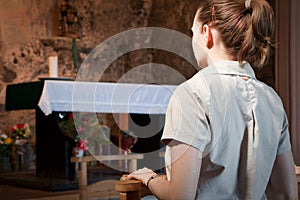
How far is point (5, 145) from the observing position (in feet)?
23.3

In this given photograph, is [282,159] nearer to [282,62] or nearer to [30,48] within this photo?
[282,62]

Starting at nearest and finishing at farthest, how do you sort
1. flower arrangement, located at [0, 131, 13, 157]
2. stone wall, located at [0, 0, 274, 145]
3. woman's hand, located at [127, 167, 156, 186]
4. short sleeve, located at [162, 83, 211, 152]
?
short sleeve, located at [162, 83, 211, 152] < woman's hand, located at [127, 167, 156, 186] < flower arrangement, located at [0, 131, 13, 157] < stone wall, located at [0, 0, 274, 145]

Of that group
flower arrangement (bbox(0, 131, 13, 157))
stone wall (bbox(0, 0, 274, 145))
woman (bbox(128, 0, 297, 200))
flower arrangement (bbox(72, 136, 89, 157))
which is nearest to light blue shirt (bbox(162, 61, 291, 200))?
woman (bbox(128, 0, 297, 200))

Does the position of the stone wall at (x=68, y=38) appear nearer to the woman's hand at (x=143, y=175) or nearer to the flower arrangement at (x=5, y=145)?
the flower arrangement at (x=5, y=145)

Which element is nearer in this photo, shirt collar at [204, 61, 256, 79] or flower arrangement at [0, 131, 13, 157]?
shirt collar at [204, 61, 256, 79]

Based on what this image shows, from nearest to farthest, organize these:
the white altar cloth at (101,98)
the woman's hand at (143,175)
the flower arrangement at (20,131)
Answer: the woman's hand at (143,175)
the white altar cloth at (101,98)
the flower arrangement at (20,131)

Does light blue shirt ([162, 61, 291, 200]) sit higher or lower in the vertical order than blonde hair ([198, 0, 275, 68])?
lower

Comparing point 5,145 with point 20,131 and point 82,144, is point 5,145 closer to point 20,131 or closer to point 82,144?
point 20,131

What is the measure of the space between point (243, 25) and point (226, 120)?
23 cm

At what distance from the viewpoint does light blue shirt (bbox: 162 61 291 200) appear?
1.29 meters

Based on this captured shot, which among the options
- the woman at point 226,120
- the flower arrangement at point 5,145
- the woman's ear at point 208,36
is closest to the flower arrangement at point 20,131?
the flower arrangement at point 5,145

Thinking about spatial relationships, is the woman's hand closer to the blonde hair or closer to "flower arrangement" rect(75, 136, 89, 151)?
the blonde hair

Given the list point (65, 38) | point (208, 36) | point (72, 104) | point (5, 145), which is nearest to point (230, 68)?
point (208, 36)

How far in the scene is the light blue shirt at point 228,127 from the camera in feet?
4.24
